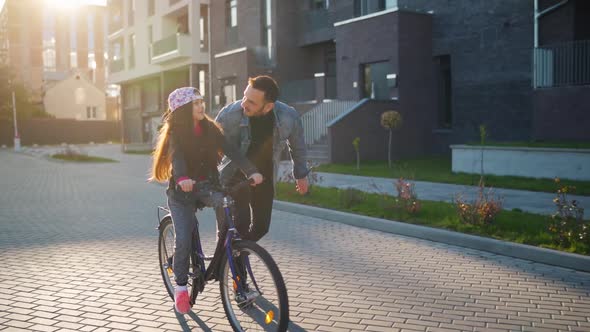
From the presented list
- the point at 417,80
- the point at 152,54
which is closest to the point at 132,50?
the point at 152,54

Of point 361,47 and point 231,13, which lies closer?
point 361,47

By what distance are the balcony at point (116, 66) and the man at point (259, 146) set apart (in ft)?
146

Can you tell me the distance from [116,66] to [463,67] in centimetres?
3437

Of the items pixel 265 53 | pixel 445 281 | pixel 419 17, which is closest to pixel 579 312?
pixel 445 281

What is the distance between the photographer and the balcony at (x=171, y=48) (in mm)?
35000

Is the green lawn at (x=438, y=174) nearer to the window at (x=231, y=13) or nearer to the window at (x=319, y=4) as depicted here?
the window at (x=319, y=4)

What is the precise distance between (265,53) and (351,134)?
11083mm

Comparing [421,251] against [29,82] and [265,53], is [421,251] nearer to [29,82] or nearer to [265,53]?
[265,53]

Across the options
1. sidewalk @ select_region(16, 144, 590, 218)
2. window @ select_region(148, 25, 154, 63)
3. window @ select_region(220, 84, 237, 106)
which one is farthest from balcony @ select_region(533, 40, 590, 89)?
window @ select_region(148, 25, 154, 63)

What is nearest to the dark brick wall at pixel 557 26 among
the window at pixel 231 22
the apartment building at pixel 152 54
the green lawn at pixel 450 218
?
the green lawn at pixel 450 218

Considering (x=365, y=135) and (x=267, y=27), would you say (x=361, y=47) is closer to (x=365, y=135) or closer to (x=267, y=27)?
(x=365, y=135)

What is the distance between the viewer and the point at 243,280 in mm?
4145

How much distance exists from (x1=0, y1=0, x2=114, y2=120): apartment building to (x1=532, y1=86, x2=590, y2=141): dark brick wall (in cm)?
6016

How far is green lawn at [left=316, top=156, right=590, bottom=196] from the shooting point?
12.2m
